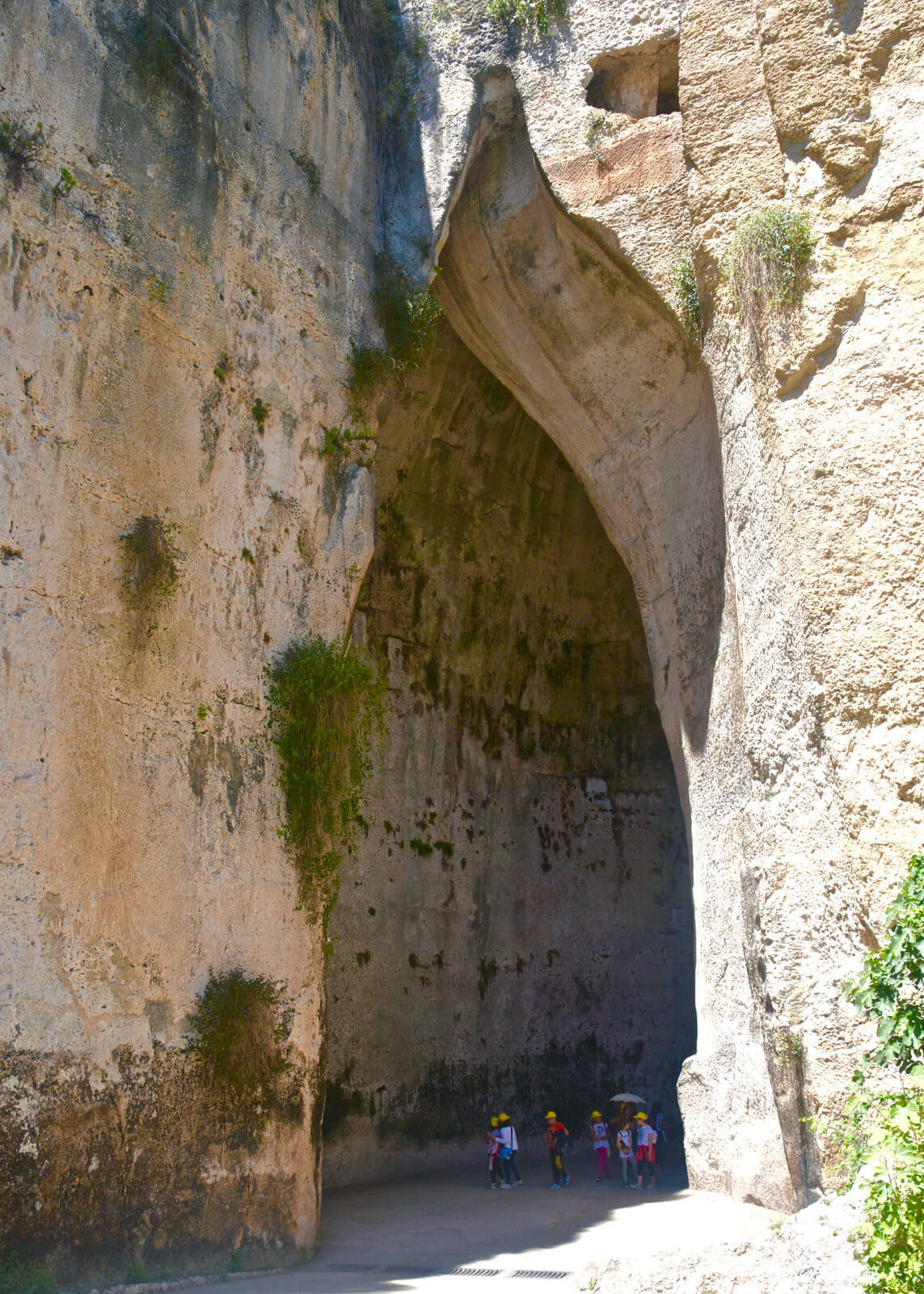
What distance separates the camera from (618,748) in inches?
560

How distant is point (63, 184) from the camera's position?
698cm

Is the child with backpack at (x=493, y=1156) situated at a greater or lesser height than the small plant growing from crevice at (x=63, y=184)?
lesser

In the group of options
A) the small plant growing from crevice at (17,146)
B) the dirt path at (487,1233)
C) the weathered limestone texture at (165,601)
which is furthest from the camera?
the small plant growing from crevice at (17,146)

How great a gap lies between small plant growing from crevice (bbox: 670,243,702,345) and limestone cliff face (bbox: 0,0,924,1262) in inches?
4.6

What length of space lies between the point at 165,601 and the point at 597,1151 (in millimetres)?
6839

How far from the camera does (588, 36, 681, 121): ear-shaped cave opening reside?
967 cm

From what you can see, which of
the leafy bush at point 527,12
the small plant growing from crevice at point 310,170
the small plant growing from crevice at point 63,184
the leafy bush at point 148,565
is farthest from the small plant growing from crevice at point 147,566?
the leafy bush at point 527,12

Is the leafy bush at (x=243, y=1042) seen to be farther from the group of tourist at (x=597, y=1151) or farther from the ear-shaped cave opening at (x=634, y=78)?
the ear-shaped cave opening at (x=634, y=78)

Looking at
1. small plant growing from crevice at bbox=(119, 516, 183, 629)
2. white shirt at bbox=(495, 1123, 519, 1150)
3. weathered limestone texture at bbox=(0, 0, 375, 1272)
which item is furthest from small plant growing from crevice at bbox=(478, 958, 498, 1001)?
small plant growing from crevice at bbox=(119, 516, 183, 629)

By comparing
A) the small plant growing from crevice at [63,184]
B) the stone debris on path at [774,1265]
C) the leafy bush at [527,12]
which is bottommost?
the stone debris on path at [774,1265]

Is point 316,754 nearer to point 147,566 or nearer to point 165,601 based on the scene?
point 165,601

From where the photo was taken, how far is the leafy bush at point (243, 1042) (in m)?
7.05

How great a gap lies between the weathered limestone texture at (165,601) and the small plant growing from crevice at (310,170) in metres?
0.06

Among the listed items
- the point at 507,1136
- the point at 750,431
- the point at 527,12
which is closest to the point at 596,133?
the point at 527,12
